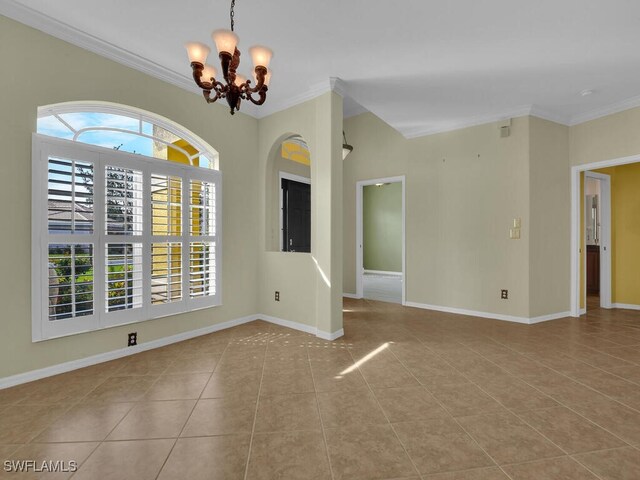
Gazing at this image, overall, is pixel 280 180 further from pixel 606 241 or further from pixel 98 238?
pixel 606 241

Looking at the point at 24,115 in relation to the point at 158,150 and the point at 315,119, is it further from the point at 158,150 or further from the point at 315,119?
the point at 315,119

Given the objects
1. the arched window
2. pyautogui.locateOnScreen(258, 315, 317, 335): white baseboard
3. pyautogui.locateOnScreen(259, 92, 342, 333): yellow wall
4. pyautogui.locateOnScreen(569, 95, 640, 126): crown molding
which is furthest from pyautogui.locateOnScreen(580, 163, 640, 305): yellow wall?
the arched window

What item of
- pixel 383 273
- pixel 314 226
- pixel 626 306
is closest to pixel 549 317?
pixel 626 306

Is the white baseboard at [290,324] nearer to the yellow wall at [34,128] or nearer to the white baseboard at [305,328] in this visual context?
the white baseboard at [305,328]

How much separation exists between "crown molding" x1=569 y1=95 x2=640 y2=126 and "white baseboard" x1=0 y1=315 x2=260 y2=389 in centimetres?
555

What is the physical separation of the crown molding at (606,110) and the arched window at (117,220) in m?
5.04

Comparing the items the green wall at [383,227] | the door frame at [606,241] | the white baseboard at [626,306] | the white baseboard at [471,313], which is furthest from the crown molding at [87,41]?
the white baseboard at [626,306]

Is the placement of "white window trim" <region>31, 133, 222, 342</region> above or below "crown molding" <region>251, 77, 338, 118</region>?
below

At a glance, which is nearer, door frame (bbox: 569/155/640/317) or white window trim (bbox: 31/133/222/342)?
white window trim (bbox: 31/133/222/342)

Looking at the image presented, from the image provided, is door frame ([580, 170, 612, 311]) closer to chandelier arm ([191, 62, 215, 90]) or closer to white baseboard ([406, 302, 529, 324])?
white baseboard ([406, 302, 529, 324])

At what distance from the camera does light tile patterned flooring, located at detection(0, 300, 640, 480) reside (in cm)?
160

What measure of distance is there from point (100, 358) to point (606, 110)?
21.6 ft

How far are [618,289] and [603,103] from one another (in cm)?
304

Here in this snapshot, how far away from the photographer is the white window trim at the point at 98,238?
2.47m
